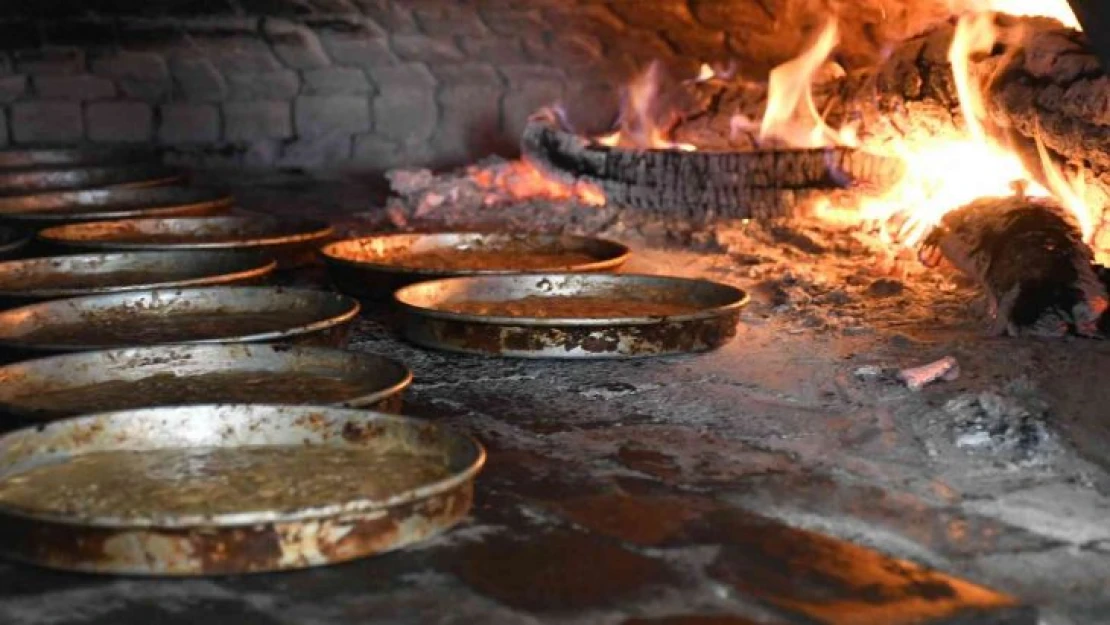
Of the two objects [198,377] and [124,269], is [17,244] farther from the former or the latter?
[198,377]

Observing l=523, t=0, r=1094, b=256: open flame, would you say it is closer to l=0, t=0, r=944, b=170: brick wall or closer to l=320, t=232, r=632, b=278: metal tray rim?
l=0, t=0, r=944, b=170: brick wall

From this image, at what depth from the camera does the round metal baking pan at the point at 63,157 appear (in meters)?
6.38

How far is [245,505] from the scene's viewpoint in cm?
239

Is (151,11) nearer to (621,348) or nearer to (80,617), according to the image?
(621,348)

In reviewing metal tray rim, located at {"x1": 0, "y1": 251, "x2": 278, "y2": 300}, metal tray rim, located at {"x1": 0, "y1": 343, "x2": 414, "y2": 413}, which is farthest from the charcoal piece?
metal tray rim, located at {"x1": 0, "y1": 251, "x2": 278, "y2": 300}

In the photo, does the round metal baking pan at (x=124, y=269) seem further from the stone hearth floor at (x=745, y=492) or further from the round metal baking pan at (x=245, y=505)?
the round metal baking pan at (x=245, y=505)

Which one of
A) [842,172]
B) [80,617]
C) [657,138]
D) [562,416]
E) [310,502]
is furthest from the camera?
[657,138]

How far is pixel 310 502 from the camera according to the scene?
2.41 meters

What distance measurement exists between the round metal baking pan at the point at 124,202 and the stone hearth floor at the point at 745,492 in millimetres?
1331

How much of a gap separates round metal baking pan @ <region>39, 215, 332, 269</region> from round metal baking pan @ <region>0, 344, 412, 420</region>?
4.30 ft

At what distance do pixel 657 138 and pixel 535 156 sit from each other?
56 centimetres

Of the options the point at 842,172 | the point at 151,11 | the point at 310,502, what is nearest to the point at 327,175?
the point at 151,11

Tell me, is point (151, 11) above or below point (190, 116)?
above

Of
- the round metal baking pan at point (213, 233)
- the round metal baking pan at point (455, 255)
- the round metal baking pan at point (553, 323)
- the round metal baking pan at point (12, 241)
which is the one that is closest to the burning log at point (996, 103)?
the round metal baking pan at point (553, 323)
